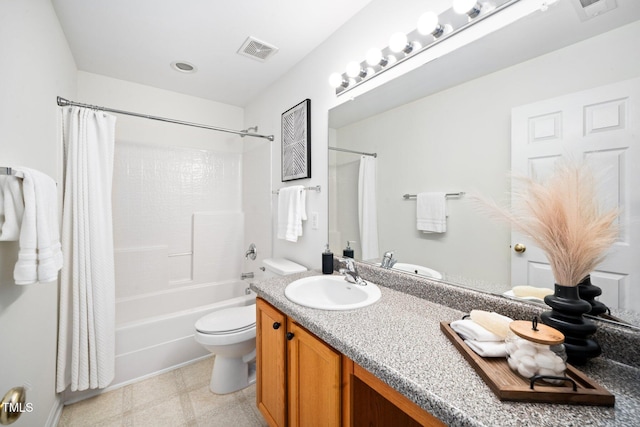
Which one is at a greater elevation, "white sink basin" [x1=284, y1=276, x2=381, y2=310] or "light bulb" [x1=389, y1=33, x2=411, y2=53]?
"light bulb" [x1=389, y1=33, x2=411, y2=53]

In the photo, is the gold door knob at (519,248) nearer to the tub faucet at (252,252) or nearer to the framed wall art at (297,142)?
the framed wall art at (297,142)

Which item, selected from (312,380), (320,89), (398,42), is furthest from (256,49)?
(312,380)

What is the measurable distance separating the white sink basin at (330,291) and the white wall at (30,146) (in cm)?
109

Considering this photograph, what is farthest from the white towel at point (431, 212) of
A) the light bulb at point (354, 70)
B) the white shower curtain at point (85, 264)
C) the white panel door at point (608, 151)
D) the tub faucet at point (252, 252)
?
the white shower curtain at point (85, 264)

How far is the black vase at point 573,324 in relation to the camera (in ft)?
2.17

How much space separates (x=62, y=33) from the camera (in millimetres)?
1652

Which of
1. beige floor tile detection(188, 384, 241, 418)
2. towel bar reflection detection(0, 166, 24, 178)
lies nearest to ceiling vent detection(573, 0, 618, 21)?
towel bar reflection detection(0, 166, 24, 178)

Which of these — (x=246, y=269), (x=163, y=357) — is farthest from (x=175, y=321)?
(x=246, y=269)

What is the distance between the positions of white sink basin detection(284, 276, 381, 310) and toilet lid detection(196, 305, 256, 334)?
2.14 feet

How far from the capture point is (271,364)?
1269 millimetres

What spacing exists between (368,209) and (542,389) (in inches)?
41.7

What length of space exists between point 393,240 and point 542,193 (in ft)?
2.32

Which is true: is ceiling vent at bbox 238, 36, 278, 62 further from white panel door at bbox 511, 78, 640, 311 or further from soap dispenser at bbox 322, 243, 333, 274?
white panel door at bbox 511, 78, 640, 311

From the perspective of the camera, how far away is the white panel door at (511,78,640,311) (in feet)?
2.34
